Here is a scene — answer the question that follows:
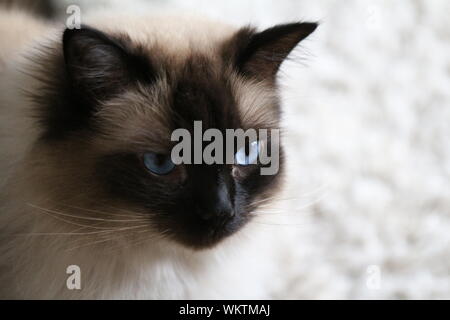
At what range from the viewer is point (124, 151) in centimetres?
102

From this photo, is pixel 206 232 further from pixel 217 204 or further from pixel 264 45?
pixel 264 45

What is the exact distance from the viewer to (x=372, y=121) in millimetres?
1815

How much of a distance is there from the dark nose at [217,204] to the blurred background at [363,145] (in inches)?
12.1

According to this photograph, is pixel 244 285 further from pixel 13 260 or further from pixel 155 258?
pixel 13 260

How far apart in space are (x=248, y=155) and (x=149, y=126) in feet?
0.61

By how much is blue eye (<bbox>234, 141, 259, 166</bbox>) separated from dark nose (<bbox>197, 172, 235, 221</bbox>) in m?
0.06

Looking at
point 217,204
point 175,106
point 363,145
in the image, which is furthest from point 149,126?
point 363,145

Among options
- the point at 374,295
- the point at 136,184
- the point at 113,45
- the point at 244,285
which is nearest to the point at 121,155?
the point at 136,184

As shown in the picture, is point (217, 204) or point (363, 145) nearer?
point (217, 204)

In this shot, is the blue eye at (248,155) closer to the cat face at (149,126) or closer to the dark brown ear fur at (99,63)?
the cat face at (149,126)

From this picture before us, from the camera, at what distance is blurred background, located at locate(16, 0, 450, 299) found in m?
1.47

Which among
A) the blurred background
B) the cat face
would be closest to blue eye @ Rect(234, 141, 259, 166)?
the cat face

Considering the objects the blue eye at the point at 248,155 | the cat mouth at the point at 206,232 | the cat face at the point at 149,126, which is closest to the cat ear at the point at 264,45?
the cat face at the point at 149,126

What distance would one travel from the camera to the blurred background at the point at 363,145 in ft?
4.84
